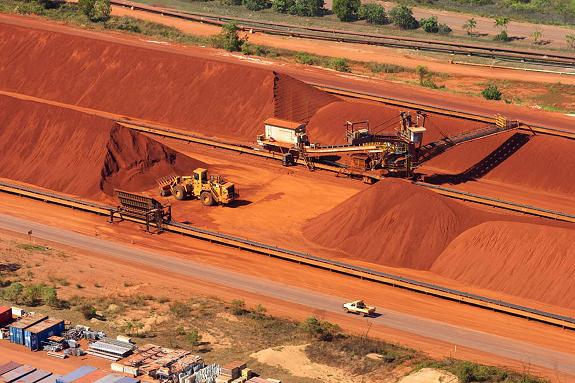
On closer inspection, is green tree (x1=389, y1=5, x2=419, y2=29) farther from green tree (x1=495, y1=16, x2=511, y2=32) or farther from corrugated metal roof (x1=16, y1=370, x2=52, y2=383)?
corrugated metal roof (x1=16, y1=370, x2=52, y2=383)

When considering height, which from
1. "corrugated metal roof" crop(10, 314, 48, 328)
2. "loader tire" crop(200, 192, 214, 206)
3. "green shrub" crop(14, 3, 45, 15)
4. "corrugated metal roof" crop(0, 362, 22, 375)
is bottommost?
"corrugated metal roof" crop(0, 362, 22, 375)

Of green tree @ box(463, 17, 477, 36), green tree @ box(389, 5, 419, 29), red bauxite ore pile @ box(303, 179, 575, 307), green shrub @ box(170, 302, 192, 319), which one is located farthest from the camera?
green tree @ box(389, 5, 419, 29)

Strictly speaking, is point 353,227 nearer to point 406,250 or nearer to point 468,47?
point 406,250

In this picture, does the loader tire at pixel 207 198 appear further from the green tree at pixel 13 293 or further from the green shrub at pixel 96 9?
the green shrub at pixel 96 9

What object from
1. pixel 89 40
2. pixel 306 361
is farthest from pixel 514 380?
pixel 89 40

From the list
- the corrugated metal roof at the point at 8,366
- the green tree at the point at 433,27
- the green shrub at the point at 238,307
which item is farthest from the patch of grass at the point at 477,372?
the green tree at the point at 433,27

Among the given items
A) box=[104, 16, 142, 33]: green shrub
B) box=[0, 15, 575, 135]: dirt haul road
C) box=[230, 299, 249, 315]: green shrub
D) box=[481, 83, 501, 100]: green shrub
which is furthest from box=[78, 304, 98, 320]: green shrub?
box=[104, 16, 142, 33]: green shrub

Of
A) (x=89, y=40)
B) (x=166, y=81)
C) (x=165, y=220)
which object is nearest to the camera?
(x=165, y=220)
